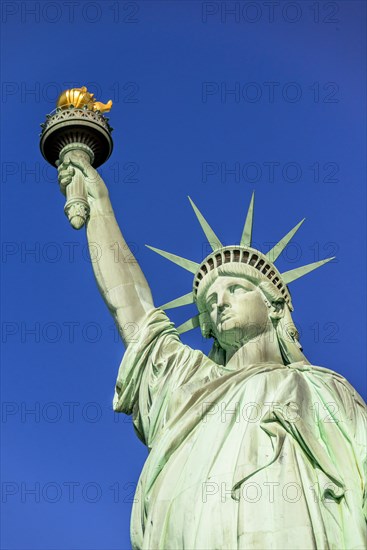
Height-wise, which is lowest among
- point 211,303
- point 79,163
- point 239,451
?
point 239,451

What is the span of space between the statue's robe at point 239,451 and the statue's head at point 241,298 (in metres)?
0.35

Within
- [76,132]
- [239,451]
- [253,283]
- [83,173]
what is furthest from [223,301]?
[76,132]

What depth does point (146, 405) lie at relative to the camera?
1456 cm

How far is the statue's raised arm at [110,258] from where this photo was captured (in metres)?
15.2

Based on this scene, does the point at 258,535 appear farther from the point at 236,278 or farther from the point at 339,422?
the point at 236,278

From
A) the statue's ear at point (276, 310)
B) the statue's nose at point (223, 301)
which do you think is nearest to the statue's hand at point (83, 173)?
the statue's nose at point (223, 301)

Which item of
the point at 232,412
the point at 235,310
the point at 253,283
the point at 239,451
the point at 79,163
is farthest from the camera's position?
the point at 79,163

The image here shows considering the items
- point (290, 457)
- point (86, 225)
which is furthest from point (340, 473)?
point (86, 225)

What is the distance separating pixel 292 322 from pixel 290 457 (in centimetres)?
265

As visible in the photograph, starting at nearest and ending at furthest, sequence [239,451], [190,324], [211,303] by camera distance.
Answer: [239,451] < [211,303] < [190,324]

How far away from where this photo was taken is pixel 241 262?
50.7 feet

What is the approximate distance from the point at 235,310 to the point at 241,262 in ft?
2.16

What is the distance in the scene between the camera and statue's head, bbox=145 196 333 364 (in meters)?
15.0

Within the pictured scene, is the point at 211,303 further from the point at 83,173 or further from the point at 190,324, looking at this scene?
the point at 83,173
